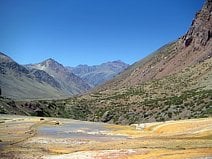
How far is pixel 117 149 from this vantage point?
131 ft

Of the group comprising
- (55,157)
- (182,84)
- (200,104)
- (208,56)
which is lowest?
(55,157)

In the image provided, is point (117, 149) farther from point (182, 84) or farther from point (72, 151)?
point (182, 84)

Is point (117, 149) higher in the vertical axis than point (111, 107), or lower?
lower

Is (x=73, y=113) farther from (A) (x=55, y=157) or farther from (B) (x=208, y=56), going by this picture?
(A) (x=55, y=157)

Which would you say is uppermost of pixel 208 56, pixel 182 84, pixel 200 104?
pixel 208 56

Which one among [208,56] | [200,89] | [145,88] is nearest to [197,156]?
[200,89]

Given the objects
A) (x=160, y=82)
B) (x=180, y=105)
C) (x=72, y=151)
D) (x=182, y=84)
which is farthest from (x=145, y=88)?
(x=72, y=151)

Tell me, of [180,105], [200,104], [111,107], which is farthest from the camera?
[111,107]

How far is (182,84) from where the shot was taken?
155m

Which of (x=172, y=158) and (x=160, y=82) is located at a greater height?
(x=160, y=82)

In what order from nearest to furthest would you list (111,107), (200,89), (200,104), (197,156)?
(197,156) → (200,104) → (200,89) → (111,107)

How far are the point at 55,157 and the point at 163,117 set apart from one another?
80.5m

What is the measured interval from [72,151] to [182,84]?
119528 mm

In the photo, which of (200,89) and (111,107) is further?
(111,107)
